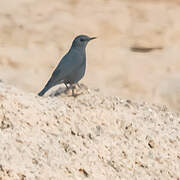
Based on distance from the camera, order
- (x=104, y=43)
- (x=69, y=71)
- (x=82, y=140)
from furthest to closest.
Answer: (x=104, y=43) < (x=69, y=71) < (x=82, y=140)

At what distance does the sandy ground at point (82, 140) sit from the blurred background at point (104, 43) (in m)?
6.62

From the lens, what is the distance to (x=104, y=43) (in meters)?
15.4

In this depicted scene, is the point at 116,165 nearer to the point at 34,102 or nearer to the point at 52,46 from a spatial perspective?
the point at 34,102

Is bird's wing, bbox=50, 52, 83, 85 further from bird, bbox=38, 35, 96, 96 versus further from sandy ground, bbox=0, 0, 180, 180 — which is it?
sandy ground, bbox=0, 0, 180, 180

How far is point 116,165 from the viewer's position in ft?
17.1

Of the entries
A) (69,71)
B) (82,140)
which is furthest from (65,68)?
(82,140)

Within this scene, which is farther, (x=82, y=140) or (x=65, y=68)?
(x=65, y=68)

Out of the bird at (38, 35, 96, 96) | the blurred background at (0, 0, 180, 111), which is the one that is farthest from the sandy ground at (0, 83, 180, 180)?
A: the blurred background at (0, 0, 180, 111)

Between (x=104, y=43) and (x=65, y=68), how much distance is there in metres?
7.85

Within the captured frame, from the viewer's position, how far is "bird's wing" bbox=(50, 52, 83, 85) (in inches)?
297

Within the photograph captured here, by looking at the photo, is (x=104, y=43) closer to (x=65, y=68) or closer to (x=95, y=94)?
(x=65, y=68)

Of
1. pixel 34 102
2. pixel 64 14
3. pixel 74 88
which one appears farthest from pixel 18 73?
pixel 34 102

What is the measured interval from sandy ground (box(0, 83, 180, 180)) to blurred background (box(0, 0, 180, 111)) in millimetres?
6618

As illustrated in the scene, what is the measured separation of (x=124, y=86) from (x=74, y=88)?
6699mm
